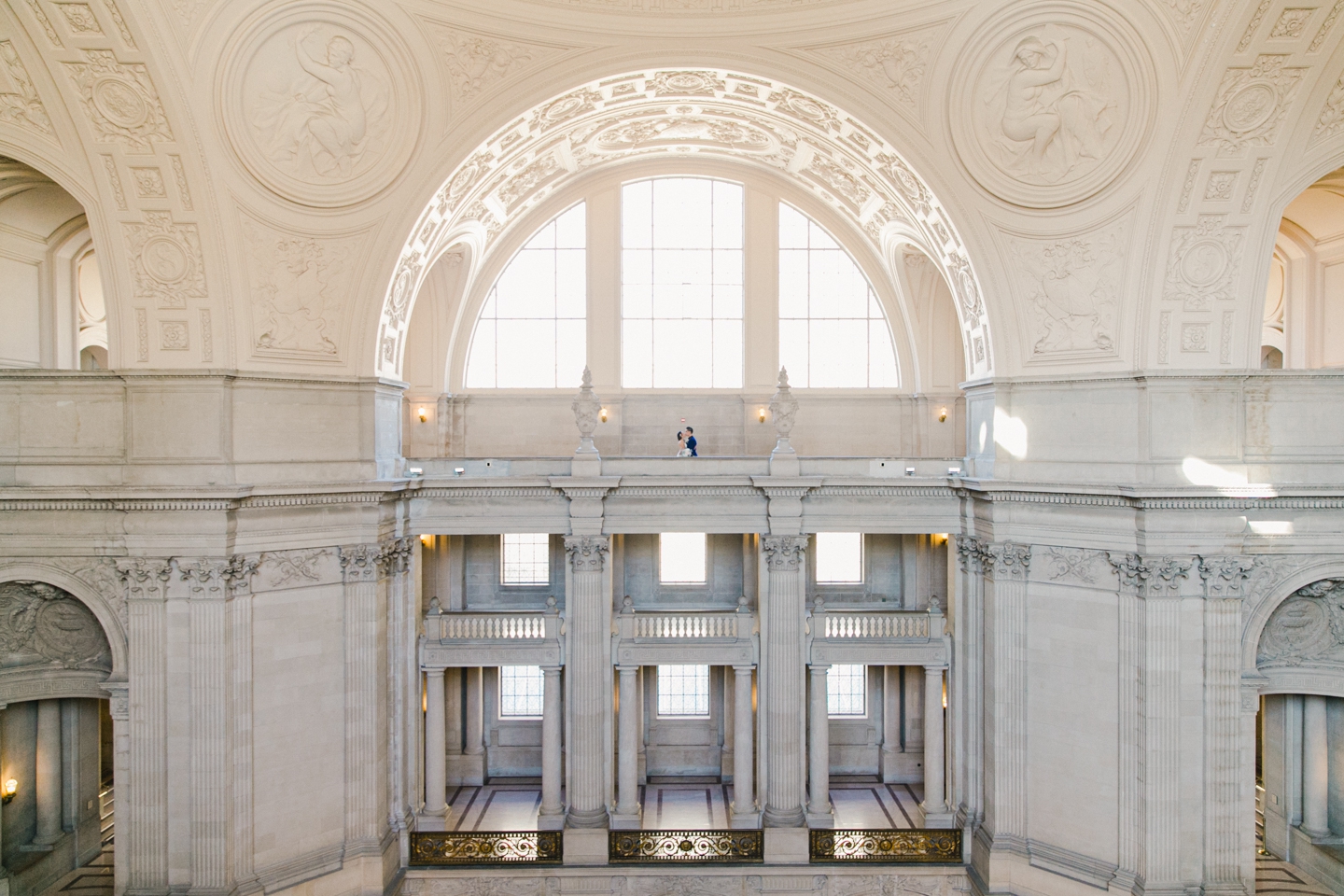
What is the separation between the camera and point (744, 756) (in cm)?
1812

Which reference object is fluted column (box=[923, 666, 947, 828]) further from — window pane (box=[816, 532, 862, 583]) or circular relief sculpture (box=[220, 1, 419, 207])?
circular relief sculpture (box=[220, 1, 419, 207])

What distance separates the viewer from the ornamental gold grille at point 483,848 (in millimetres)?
16906

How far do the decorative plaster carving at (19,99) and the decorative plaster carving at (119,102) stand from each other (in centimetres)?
76

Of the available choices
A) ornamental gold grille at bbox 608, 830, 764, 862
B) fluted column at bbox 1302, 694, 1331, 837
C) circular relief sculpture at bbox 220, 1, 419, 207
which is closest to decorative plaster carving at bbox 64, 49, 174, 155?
circular relief sculpture at bbox 220, 1, 419, 207

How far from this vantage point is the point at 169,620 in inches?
566

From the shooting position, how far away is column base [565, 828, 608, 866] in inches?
673

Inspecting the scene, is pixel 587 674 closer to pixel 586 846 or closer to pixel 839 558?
pixel 586 846

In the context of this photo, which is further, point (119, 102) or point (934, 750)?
point (934, 750)

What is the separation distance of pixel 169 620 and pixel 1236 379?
19.7 meters

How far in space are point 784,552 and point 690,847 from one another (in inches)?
259

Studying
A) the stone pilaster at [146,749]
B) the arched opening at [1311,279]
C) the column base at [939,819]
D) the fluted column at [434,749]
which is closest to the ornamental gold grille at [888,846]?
the column base at [939,819]

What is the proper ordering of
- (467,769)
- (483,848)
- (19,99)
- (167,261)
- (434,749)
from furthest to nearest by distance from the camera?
(467,769) → (434,749) → (483,848) → (167,261) → (19,99)

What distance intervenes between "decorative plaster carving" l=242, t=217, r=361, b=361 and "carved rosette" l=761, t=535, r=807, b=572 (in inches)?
385

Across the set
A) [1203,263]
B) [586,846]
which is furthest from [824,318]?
[586,846]
